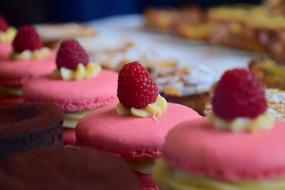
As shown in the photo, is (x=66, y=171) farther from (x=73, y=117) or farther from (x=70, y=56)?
(x=70, y=56)

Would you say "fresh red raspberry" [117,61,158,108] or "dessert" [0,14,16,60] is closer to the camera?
"fresh red raspberry" [117,61,158,108]

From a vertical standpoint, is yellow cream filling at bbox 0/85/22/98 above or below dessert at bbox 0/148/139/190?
below

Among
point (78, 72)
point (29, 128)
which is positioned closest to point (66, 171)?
point (29, 128)

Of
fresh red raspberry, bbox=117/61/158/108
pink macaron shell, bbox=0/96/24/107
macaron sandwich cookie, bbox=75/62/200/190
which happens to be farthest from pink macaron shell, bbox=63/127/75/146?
pink macaron shell, bbox=0/96/24/107

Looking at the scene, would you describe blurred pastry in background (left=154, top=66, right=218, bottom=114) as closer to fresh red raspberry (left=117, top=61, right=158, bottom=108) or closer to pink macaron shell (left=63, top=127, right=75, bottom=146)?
pink macaron shell (left=63, top=127, right=75, bottom=146)

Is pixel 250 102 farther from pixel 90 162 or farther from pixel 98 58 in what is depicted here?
pixel 98 58

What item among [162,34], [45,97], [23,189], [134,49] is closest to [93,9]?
[162,34]

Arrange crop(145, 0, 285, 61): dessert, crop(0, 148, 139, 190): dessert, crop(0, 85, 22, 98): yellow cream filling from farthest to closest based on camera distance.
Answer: crop(145, 0, 285, 61): dessert, crop(0, 85, 22, 98): yellow cream filling, crop(0, 148, 139, 190): dessert
